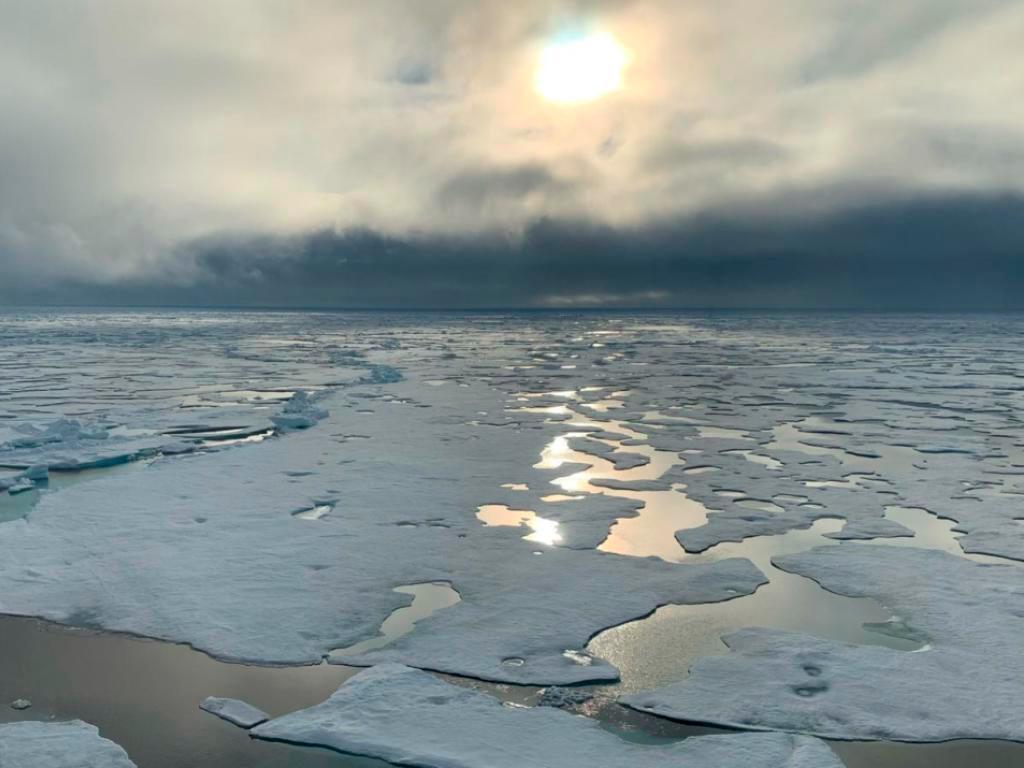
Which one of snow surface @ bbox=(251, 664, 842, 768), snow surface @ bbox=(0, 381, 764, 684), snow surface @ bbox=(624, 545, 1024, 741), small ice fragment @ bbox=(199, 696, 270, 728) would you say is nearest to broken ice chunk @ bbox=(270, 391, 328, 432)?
snow surface @ bbox=(0, 381, 764, 684)

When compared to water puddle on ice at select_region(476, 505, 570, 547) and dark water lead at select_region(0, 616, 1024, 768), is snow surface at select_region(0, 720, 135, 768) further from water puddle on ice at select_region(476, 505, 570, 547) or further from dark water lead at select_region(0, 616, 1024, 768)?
water puddle on ice at select_region(476, 505, 570, 547)

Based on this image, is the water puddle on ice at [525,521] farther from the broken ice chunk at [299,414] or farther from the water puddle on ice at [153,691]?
the broken ice chunk at [299,414]

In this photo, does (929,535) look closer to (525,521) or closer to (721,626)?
(721,626)

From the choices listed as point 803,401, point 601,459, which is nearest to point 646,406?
point 803,401

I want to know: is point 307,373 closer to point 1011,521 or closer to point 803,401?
point 803,401

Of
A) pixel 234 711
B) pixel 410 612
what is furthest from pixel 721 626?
pixel 234 711

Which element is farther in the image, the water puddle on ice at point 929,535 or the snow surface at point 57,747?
the water puddle on ice at point 929,535

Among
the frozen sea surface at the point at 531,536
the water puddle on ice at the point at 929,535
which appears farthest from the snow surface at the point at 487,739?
the water puddle on ice at the point at 929,535
